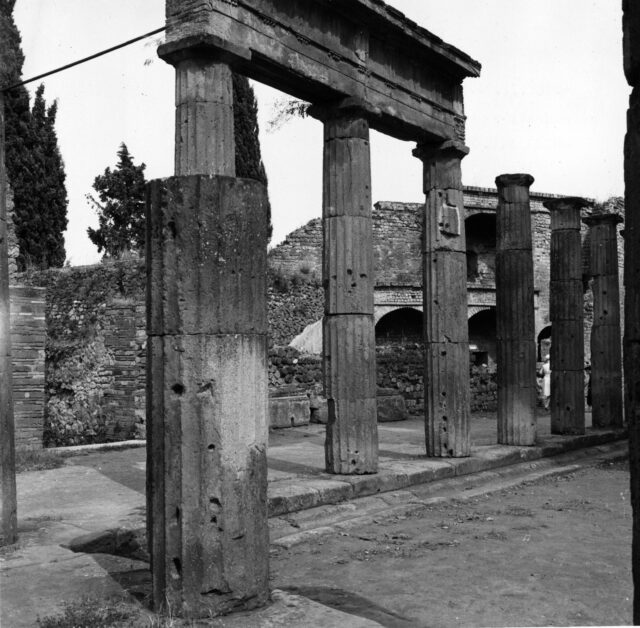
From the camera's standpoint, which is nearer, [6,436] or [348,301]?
[6,436]

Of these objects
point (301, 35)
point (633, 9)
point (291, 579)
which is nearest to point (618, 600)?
point (291, 579)

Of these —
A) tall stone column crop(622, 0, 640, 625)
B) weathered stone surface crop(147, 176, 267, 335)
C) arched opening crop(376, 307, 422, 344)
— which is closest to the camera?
tall stone column crop(622, 0, 640, 625)

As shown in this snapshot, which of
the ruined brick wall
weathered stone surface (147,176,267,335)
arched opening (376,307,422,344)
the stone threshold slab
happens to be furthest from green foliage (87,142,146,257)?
weathered stone surface (147,176,267,335)

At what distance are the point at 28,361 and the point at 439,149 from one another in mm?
7348

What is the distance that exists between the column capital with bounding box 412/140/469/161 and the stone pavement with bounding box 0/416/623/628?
13.0 ft

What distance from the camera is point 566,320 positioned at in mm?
13344

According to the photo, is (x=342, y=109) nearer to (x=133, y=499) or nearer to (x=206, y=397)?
(x=133, y=499)

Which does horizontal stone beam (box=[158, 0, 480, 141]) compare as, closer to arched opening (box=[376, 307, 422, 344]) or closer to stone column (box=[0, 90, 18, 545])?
stone column (box=[0, 90, 18, 545])

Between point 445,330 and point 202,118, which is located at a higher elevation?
point 202,118

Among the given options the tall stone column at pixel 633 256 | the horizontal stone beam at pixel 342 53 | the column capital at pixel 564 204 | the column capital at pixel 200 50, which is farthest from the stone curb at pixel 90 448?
the tall stone column at pixel 633 256

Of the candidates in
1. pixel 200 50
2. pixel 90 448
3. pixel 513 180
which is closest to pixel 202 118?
pixel 200 50

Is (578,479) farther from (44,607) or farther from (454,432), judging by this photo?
(44,607)

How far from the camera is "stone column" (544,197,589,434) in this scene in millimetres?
13086

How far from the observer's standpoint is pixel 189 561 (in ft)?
14.2
